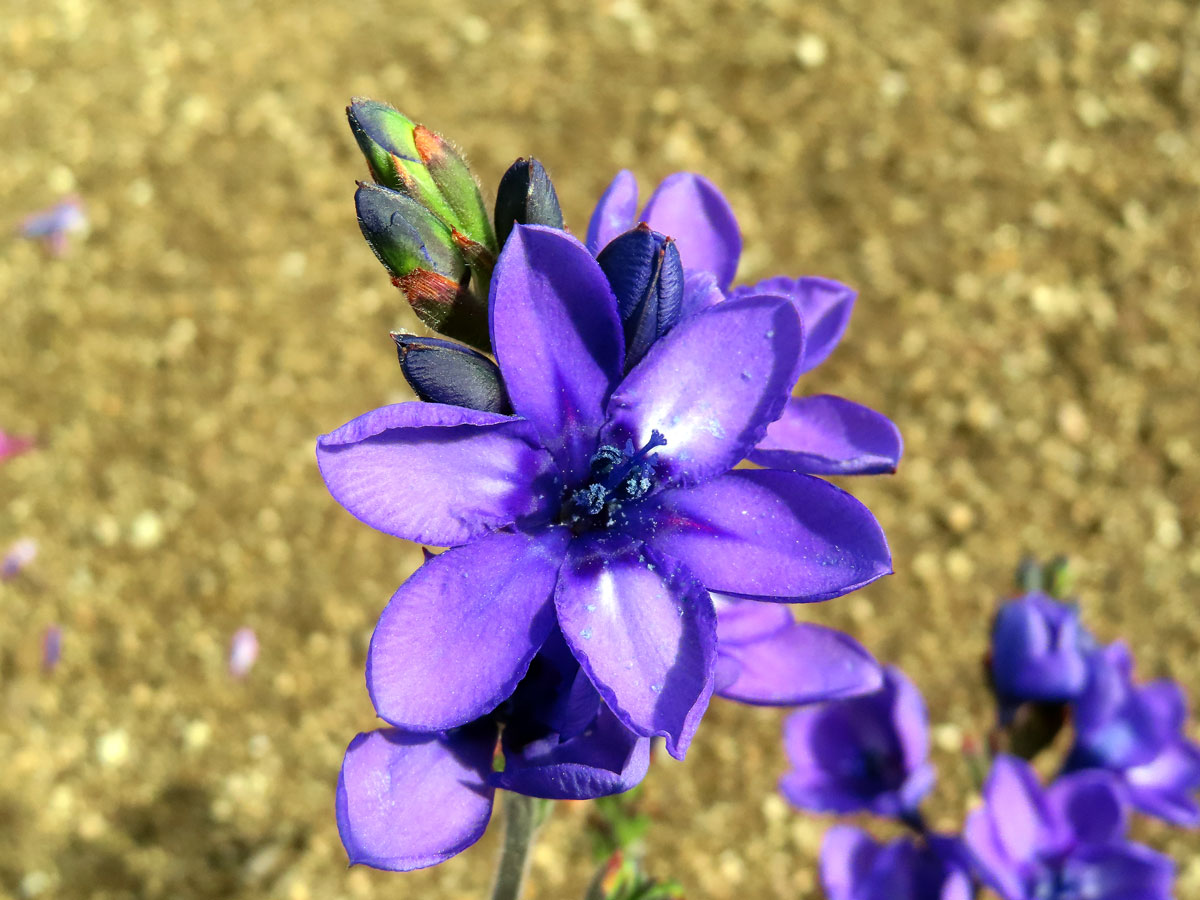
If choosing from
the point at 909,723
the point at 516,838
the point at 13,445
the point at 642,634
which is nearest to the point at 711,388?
the point at 642,634

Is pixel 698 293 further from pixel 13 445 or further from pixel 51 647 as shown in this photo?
pixel 13 445

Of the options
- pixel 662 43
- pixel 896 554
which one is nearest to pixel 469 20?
pixel 662 43

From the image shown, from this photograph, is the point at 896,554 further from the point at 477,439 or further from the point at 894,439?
the point at 477,439

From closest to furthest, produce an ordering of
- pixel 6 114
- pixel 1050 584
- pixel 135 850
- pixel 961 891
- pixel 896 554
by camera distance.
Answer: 1. pixel 961 891
2. pixel 1050 584
3. pixel 135 850
4. pixel 896 554
5. pixel 6 114

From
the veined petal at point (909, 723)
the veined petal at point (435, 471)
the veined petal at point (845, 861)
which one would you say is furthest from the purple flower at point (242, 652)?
the veined petal at point (435, 471)

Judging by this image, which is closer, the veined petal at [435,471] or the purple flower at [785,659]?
the veined petal at [435,471]

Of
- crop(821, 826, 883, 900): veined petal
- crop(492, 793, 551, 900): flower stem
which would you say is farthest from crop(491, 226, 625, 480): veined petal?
crop(821, 826, 883, 900): veined petal

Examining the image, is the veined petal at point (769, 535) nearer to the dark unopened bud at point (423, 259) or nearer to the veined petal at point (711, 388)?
the veined petal at point (711, 388)
